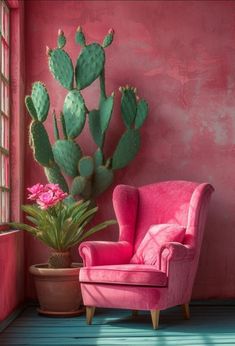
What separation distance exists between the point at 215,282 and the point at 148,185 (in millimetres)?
1006

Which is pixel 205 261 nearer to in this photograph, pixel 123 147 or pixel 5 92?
pixel 123 147

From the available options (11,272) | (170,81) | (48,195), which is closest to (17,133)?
(48,195)

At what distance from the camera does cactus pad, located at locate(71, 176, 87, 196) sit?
5.06 meters

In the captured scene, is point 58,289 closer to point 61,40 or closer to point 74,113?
point 74,113

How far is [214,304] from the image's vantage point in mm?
5316

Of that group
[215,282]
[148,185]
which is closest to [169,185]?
[148,185]

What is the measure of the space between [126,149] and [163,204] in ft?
1.74

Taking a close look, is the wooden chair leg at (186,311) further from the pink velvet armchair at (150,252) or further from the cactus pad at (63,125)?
the cactus pad at (63,125)

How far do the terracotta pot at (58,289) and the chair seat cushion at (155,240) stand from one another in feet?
1.54

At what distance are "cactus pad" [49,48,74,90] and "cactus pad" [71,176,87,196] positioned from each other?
2.37 feet

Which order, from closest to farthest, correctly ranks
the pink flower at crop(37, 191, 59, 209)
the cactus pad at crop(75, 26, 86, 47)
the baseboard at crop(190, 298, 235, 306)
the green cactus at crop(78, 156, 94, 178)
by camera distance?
the pink flower at crop(37, 191, 59, 209) < the green cactus at crop(78, 156, 94, 178) < the cactus pad at crop(75, 26, 86, 47) < the baseboard at crop(190, 298, 235, 306)

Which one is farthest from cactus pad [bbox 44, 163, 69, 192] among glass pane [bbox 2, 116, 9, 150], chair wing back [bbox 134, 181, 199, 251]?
chair wing back [bbox 134, 181, 199, 251]

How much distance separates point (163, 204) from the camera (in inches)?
198

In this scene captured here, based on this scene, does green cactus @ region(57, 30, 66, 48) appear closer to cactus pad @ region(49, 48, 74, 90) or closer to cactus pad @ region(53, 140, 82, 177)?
cactus pad @ region(49, 48, 74, 90)
